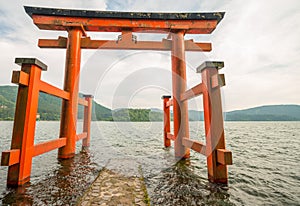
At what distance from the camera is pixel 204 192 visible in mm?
2148

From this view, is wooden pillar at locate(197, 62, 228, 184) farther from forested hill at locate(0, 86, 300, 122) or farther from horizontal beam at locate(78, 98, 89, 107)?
horizontal beam at locate(78, 98, 89, 107)

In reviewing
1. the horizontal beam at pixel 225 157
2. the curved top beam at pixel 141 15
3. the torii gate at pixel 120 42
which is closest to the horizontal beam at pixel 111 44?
the torii gate at pixel 120 42

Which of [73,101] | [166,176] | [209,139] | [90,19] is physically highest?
[90,19]

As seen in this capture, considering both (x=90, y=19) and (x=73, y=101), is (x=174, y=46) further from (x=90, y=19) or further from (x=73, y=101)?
(x=73, y=101)

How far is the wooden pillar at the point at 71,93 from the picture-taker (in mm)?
4016

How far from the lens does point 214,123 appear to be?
2420mm

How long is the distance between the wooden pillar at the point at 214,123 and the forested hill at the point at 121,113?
0.52 metres

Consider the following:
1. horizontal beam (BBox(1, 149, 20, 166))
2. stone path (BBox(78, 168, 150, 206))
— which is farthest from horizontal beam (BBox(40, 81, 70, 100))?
stone path (BBox(78, 168, 150, 206))

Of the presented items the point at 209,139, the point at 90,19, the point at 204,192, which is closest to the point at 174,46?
the point at 90,19

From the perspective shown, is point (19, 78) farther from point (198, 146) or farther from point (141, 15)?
point (141, 15)

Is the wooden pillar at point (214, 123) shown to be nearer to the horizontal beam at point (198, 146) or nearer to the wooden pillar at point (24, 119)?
the horizontal beam at point (198, 146)

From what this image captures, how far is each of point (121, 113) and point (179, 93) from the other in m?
2.46

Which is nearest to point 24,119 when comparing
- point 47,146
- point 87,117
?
point 47,146

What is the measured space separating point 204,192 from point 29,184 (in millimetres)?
2685
